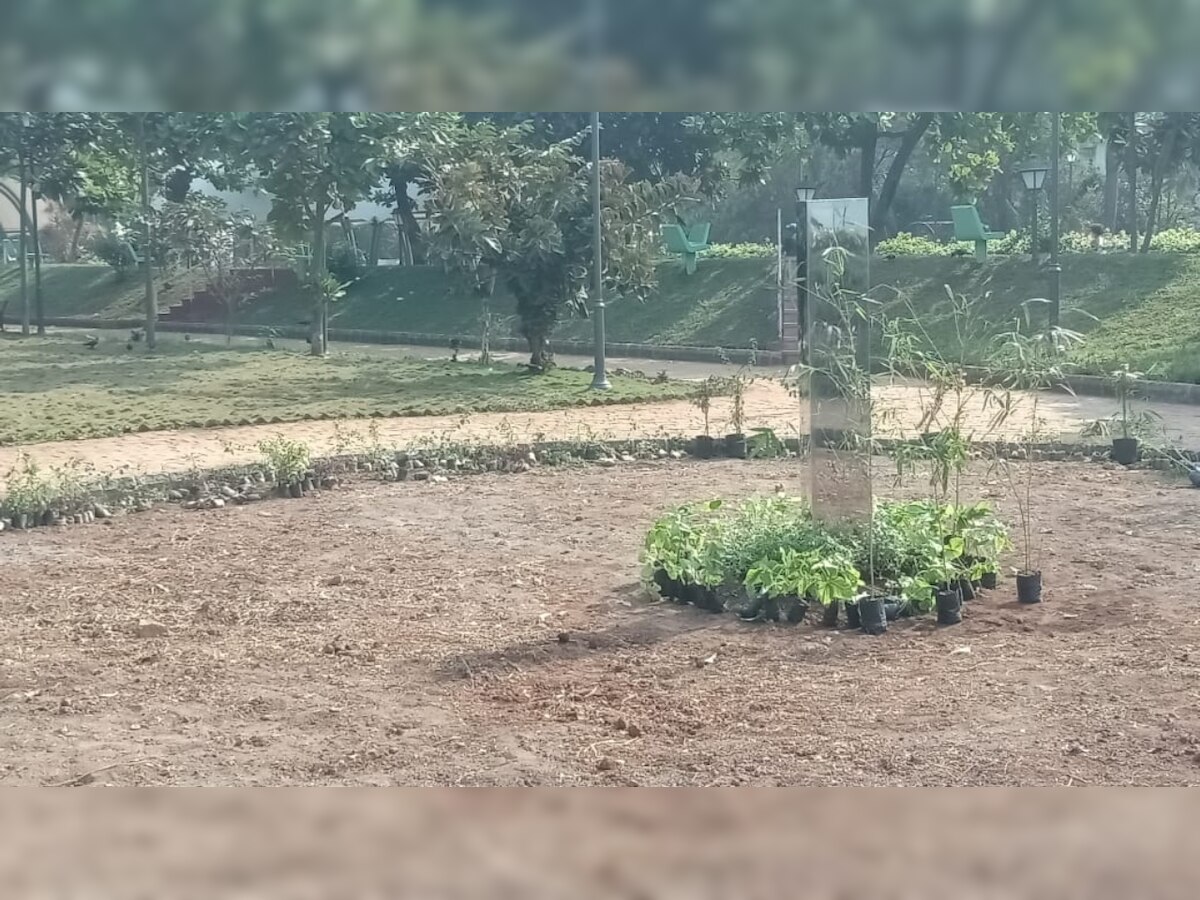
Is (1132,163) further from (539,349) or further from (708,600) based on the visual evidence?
(708,600)

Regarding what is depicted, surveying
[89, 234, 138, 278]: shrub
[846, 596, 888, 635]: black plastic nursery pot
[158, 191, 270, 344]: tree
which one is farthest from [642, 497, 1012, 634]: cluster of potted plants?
[89, 234, 138, 278]: shrub

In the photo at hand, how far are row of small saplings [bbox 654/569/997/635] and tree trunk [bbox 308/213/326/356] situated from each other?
13.3m

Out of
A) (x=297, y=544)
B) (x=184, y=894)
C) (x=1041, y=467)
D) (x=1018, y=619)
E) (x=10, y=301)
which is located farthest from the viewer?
(x=10, y=301)

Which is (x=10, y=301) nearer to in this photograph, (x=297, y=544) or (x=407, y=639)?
(x=297, y=544)

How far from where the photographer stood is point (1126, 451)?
10.1 m

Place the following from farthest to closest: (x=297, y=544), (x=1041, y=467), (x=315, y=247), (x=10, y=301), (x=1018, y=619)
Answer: (x=10, y=301)
(x=315, y=247)
(x=1041, y=467)
(x=297, y=544)
(x=1018, y=619)

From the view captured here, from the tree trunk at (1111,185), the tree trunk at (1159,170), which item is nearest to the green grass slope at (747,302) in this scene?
the tree trunk at (1159,170)

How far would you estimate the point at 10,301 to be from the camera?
24719 mm

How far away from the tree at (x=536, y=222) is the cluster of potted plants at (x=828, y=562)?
10109 millimetres

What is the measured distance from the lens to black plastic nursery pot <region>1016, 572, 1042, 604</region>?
597cm

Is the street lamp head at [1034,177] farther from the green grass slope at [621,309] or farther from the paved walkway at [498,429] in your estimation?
the paved walkway at [498,429]

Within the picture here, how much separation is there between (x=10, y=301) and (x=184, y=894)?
23.5 meters
